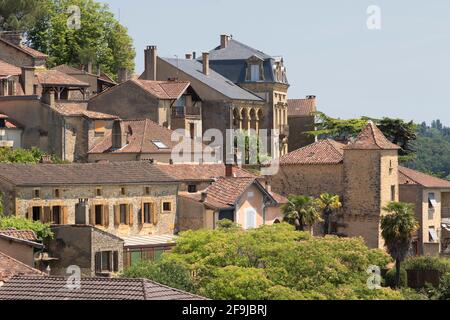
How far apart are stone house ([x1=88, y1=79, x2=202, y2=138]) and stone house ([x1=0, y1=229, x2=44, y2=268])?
28.2 meters

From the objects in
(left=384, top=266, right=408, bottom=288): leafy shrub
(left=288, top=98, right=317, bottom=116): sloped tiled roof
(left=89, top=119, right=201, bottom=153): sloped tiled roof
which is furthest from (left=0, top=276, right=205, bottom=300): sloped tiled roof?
(left=288, top=98, right=317, bottom=116): sloped tiled roof

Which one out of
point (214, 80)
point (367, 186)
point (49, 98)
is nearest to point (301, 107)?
point (214, 80)

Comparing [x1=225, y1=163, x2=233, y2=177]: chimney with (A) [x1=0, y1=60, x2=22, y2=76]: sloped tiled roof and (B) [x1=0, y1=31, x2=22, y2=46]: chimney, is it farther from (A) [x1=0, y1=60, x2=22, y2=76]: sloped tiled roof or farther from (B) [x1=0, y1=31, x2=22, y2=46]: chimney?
(B) [x1=0, y1=31, x2=22, y2=46]: chimney

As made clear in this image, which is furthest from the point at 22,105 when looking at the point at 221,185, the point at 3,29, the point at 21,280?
the point at 21,280

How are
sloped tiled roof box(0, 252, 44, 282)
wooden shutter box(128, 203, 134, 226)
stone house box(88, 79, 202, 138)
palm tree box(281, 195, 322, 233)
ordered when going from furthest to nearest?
stone house box(88, 79, 202, 138) < palm tree box(281, 195, 322, 233) < wooden shutter box(128, 203, 134, 226) < sloped tiled roof box(0, 252, 44, 282)

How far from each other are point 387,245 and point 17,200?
64.3 ft

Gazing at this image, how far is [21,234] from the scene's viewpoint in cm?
4900

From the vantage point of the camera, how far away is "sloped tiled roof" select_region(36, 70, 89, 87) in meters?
75.2

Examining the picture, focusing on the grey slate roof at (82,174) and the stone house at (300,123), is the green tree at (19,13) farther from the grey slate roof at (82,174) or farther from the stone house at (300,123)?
the grey slate roof at (82,174)

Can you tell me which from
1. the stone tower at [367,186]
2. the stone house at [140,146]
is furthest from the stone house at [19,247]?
the stone tower at [367,186]

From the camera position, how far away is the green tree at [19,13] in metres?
93.8

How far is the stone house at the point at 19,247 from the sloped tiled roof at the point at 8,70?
91.2 feet

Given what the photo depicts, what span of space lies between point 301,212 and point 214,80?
979 inches

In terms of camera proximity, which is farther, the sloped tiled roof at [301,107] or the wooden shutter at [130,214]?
the sloped tiled roof at [301,107]
